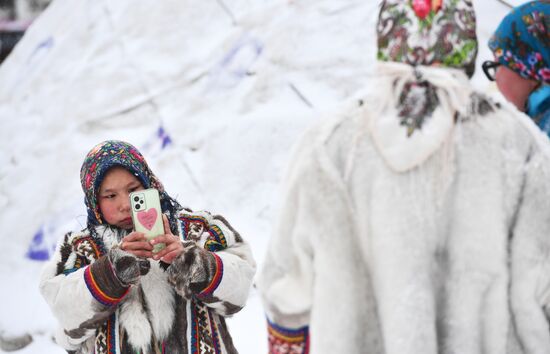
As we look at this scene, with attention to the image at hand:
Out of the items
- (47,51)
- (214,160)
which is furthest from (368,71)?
(47,51)

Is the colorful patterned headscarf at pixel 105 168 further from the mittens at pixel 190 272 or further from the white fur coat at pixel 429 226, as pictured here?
the white fur coat at pixel 429 226

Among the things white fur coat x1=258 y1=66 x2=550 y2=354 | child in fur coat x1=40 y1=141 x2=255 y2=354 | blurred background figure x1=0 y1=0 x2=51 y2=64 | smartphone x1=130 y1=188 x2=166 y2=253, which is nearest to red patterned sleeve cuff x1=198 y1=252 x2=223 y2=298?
child in fur coat x1=40 y1=141 x2=255 y2=354

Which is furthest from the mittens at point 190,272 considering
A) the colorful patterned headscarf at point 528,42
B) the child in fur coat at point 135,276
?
the colorful patterned headscarf at point 528,42

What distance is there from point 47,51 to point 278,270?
4.93m

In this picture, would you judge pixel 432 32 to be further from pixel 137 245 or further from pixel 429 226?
pixel 137 245

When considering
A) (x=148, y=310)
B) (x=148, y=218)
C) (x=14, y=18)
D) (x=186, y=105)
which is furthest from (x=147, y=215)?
(x=14, y=18)

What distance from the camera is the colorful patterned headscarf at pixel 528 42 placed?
1.29 meters

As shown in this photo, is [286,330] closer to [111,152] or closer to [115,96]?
[111,152]

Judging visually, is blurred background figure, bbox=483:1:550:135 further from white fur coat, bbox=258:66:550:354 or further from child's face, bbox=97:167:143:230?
child's face, bbox=97:167:143:230

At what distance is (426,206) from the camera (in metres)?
0.95

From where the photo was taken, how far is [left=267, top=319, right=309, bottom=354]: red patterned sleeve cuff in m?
1.07

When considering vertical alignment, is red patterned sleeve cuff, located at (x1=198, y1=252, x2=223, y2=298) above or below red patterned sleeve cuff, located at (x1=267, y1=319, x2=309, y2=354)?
below

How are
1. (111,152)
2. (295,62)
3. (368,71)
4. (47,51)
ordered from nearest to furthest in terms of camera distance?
(111,152) < (368,71) < (295,62) < (47,51)

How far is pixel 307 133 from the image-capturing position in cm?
101
